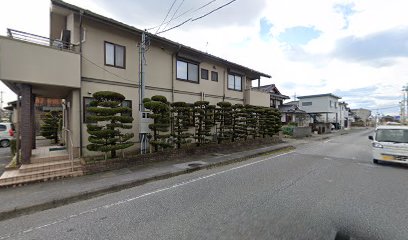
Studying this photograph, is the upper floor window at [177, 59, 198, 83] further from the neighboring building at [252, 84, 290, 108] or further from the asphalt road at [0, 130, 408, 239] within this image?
the neighboring building at [252, 84, 290, 108]

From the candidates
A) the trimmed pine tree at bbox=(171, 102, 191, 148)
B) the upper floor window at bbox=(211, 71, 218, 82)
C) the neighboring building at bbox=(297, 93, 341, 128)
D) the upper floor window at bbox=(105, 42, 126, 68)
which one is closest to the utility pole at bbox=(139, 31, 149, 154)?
the upper floor window at bbox=(105, 42, 126, 68)

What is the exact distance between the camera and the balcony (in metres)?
6.75

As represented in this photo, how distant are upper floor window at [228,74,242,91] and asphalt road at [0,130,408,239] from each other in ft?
36.4

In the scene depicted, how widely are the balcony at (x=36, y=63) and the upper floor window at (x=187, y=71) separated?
5.95 metres

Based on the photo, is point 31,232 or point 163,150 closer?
point 31,232

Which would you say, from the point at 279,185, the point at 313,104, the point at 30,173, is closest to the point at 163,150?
the point at 30,173

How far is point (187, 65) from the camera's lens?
44.1 feet

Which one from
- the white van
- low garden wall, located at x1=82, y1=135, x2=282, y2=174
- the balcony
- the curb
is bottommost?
the curb

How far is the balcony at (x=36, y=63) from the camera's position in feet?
22.1

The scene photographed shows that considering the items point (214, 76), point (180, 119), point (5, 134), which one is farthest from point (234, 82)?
point (5, 134)

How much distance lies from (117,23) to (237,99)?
10.9 m

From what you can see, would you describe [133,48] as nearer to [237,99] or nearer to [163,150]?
[163,150]

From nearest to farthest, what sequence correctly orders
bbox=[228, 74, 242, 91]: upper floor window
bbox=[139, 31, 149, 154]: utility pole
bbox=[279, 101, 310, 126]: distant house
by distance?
bbox=[139, 31, 149, 154]: utility pole < bbox=[228, 74, 242, 91]: upper floor window < bbox=[279, 101, 310, 126]: distant house

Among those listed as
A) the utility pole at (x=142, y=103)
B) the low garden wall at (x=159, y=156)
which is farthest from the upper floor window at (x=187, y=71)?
the low garden wall at (x=159, y=156)
